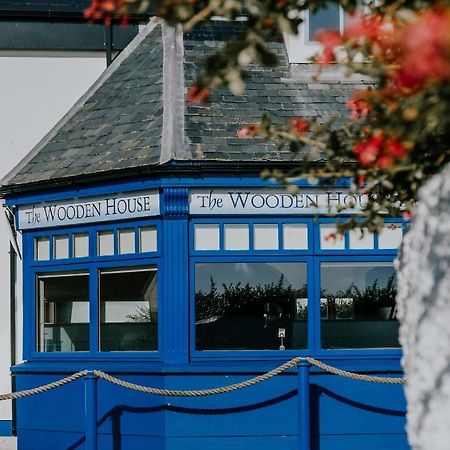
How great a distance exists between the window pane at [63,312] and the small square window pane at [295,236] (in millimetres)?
2108

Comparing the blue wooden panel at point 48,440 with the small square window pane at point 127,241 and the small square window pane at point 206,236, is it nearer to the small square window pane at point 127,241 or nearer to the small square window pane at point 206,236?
the small square window pane at point 127,241

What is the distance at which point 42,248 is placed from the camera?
12.2 metres

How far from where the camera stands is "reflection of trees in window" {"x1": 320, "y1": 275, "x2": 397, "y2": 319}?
11.3 meters

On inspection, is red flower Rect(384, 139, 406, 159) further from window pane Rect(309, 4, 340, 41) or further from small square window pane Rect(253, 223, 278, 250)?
window pane Rect(309, 4, 340, 41)

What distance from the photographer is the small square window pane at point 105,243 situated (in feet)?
38.1

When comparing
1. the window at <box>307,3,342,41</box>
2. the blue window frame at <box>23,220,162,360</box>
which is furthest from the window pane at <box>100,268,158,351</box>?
the window at <box>307,3,342,41</box>

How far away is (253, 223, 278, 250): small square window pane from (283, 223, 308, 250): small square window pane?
0.10 meters

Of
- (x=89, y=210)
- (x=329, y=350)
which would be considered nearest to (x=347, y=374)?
(x=329, y=350)

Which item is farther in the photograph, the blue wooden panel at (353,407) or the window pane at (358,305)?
the window pane at (358,305)

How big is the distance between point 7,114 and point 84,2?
1582 millimetres

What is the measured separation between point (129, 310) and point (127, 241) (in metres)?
0.68

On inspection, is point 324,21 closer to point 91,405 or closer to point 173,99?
point 173,99

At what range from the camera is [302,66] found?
487 inches

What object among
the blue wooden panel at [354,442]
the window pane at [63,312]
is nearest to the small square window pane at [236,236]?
the window pane at [63,312]
